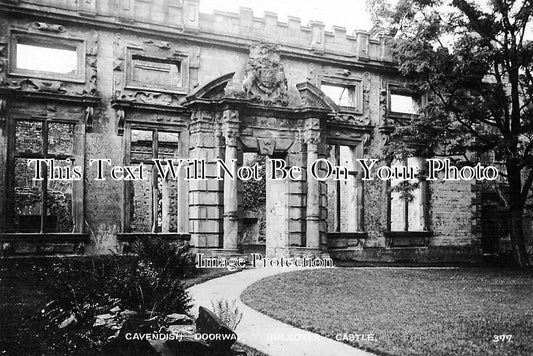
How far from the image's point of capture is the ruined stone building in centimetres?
1405

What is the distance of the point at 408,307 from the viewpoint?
952 centimetres

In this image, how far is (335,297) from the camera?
10523 mm

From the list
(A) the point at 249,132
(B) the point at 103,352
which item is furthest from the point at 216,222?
(B) the point at 103,352

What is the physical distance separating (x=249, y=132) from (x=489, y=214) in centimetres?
1174

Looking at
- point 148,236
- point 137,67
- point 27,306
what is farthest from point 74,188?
point 27,306

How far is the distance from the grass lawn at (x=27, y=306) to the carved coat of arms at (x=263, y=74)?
225 inches

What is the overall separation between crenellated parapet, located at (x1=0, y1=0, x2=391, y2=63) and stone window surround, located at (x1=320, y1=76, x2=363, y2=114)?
823 millimetres

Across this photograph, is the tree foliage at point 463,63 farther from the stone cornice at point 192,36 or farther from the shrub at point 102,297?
the shrub at point 102,297

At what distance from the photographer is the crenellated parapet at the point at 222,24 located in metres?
14.5

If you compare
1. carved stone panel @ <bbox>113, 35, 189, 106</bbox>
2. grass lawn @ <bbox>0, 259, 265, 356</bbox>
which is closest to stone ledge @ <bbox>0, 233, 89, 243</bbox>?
grass lawn @ <bbox>0, 259, 265, 356</bbox>

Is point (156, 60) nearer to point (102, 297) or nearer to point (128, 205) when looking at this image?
point (128, 205)

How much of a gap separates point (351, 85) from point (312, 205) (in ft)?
16.5

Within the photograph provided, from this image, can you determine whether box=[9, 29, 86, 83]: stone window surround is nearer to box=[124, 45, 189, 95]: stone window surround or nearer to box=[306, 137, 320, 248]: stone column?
box=[124, 45, 189, 95]: stone window surround

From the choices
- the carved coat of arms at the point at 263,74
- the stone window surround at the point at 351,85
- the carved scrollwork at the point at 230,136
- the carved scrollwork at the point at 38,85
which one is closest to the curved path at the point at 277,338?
the carved scrollwork at the point at 230,136
